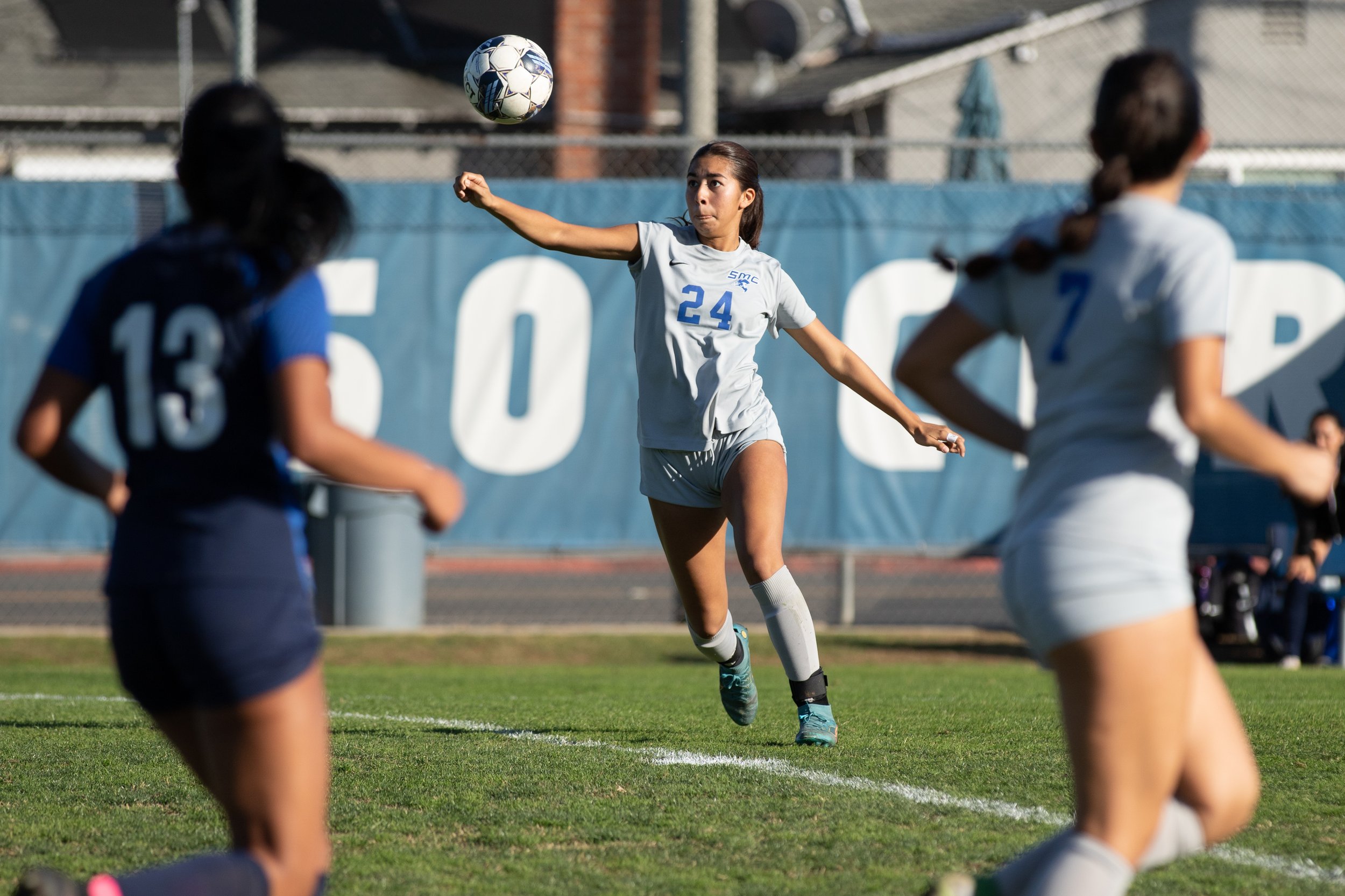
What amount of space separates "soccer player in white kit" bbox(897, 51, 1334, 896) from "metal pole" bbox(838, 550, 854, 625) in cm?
972

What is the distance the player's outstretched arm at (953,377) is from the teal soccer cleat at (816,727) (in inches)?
124

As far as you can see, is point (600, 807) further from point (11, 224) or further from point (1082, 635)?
point (11, 224)

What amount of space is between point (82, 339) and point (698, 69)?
10744mm

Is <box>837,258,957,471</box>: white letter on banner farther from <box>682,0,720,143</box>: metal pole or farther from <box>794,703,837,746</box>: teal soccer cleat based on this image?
<box>794,703,837,746</box>: teal soccer cleat

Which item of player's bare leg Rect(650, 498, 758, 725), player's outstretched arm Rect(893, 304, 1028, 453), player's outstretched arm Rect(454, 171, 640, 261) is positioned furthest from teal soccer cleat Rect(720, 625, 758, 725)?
player's outstretched arm Rect(893, 304, 1028, 453)

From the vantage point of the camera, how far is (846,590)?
12.9 metres

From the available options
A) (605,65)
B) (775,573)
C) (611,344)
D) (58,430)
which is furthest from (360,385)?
(58,430)

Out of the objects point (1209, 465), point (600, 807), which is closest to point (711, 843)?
point (600, 807)

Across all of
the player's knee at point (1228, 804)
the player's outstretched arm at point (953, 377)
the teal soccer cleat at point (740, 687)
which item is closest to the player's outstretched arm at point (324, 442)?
the player's outstretched arm at point (953, 377)

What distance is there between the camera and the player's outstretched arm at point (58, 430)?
2873 millimetres

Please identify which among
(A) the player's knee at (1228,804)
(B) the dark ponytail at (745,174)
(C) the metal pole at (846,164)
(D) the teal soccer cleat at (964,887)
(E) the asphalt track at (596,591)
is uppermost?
(C) the metal pole at (846,164)

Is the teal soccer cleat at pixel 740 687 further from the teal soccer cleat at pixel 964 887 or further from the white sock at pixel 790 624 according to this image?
the teal soccer cleat at pixel 964 887

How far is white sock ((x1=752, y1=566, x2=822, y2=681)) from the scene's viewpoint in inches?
243

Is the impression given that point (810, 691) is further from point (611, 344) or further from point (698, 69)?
point (698, 69)
